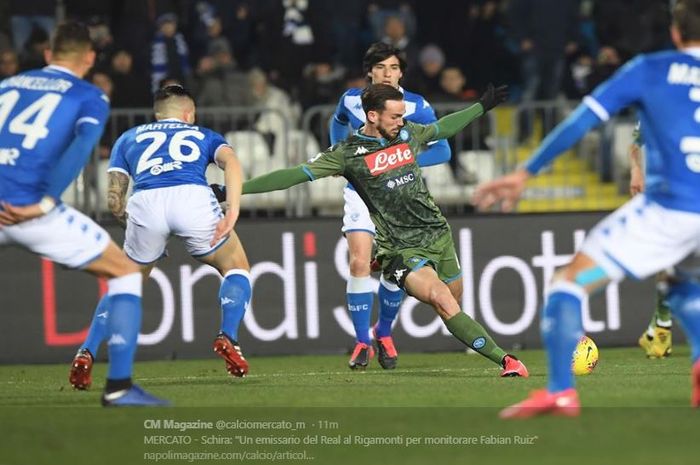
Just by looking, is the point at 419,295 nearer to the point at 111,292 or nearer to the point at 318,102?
the point at 111,292

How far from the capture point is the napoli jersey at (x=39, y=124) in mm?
8984

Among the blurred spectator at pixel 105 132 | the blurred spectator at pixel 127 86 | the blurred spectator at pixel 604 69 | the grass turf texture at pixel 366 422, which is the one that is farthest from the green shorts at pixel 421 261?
the blurred spectator at pixel 604 69

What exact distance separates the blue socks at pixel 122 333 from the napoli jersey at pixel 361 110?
4.34 meters

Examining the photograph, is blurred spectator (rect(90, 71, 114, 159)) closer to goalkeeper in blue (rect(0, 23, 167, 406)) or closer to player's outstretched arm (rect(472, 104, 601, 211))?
goalkeeper in blue (rect(0, 23, 167, 406))

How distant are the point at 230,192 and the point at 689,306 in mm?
3467

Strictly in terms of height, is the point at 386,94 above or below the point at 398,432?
above

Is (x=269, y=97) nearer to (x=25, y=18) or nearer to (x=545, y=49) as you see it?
(x=25, y=18)

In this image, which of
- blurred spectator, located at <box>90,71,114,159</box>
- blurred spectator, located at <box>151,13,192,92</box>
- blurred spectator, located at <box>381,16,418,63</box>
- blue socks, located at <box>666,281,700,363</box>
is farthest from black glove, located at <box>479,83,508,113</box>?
blurred spectator, located at <box>151,13,192,92</box>

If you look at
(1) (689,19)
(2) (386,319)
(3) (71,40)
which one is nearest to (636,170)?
(2) (386,319)

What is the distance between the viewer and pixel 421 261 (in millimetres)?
11633

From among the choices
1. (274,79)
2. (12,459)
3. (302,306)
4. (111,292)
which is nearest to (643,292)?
(302,306)

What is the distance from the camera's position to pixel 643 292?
53.2 feet

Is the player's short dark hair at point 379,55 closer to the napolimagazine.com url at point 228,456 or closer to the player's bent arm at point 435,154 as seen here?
the player's bent arm at point 435,154

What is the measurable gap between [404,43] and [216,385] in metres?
9.73
